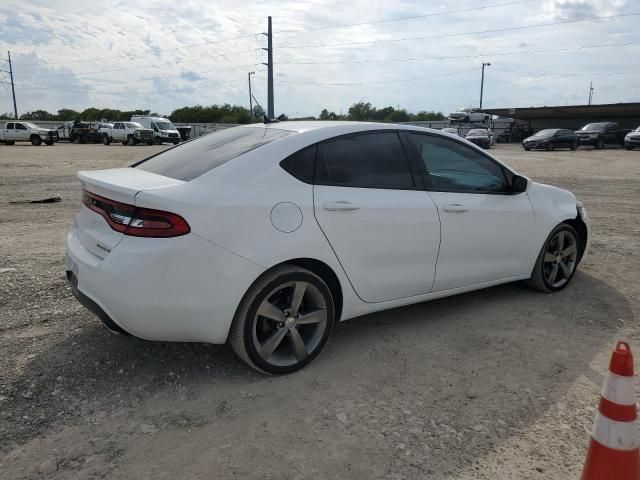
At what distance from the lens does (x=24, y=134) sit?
37250mm

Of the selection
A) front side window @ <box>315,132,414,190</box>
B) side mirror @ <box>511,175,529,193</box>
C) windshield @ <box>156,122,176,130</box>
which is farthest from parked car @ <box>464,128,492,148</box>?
front side window @ <box>315,132,414,190</box>

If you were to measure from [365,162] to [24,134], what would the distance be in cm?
4041

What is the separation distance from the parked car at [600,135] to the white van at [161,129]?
2980 cm

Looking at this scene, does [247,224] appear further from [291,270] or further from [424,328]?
[424,328]

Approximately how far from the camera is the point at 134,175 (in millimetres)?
3482

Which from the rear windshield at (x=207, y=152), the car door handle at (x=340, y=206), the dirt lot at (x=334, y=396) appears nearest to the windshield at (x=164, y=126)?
the dirt lot at (x=334, y=396)

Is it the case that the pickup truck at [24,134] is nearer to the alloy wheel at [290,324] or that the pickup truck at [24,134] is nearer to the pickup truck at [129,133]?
the pickup truck at [129,133]

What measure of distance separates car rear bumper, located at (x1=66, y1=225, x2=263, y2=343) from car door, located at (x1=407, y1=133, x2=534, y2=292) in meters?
1.63

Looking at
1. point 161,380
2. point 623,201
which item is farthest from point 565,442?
point 623,201

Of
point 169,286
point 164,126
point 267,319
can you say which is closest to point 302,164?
point 267,319

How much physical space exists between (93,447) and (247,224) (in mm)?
1392

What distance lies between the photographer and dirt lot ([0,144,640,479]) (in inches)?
99.8

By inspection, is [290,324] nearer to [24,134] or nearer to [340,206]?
[340,206]

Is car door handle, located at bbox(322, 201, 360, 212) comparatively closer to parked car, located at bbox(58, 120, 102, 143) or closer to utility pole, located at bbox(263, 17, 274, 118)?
utility pole, located at bbox(263, 17, 274, 118)
